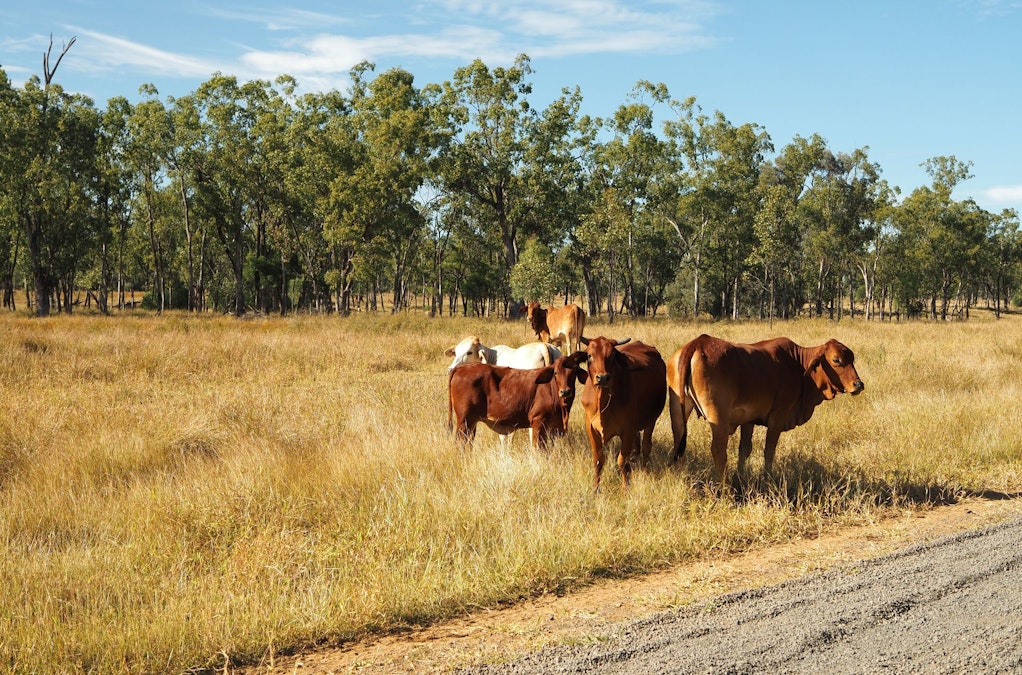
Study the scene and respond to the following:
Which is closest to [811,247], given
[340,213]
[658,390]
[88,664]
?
[340,213]

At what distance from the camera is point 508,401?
844 cm

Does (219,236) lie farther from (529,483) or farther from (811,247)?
(529,483)

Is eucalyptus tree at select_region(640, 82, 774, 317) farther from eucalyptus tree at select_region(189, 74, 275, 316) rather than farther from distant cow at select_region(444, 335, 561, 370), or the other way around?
distant cow at select_region(444, 335, 561, 370)

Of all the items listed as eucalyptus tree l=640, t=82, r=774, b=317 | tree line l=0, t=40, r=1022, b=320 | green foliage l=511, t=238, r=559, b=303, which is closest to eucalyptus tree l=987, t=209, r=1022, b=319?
tree line l=0, t=40, r=1022, b=320

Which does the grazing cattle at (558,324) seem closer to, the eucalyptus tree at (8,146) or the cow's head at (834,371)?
the cow's head at (834,371)

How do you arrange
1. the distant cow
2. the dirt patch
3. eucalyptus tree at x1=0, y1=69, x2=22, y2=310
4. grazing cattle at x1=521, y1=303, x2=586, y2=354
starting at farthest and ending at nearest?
1. eucalyptus tree at x1=0, y1=69, x2=22, y2=310
2. grazing cattle at x1=521, y1=303, x2=586, y2=354
3. the distant cow
4. the dirt patch

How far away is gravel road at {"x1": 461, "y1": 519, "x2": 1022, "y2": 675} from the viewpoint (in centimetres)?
417

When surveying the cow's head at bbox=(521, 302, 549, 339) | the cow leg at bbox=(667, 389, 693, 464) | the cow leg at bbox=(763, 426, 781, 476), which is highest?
the cow's head at bbox=(521, 302, 549, 339)

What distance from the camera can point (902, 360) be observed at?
18.6 metres

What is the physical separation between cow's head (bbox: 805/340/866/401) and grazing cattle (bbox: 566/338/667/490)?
1710 millimetres

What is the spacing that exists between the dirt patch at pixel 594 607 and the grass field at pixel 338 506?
0.19m

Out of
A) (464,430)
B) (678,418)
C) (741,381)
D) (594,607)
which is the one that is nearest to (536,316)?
(464,430)

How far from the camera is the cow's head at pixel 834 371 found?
317 inches

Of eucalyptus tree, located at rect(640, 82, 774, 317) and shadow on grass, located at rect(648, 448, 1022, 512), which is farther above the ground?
eucalyptus tree, located at rect(640, 82, 774, 317)
